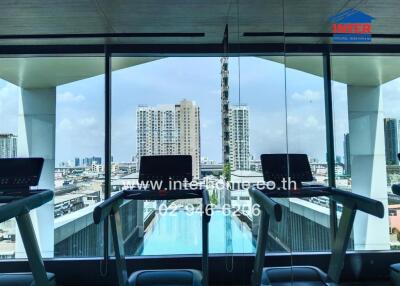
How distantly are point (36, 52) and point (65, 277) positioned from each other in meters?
2.59

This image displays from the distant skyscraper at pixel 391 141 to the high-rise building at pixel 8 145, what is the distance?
4471 mm

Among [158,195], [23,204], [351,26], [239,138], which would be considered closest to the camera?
[23,204]

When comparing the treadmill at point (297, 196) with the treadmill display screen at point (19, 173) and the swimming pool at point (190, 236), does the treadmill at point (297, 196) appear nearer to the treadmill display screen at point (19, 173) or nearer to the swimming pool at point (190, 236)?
the swimming pool at point (190, 236)

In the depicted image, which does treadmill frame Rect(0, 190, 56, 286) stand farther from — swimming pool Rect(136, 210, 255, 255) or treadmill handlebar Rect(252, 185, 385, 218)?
treadmill handlebar Rect(252, 185, 385, 218)

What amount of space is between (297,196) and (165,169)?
1.24 m

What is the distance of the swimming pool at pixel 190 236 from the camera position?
11.6 ft

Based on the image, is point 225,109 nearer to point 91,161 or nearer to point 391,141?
point 91,161

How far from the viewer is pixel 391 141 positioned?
377 cm

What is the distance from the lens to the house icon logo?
3.13 meters

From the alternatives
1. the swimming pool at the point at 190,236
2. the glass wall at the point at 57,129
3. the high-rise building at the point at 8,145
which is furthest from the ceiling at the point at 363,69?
the high-rise building at the point at 8,145

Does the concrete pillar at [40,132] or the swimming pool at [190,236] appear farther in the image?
the concrete pillar at [40,132]

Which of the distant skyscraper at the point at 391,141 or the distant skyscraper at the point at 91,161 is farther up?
the distant skyscraper at the point at 391,141

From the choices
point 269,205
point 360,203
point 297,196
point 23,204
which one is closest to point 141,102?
point 23,204

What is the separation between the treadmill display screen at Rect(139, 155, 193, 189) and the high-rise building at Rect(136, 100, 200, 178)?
75cm
